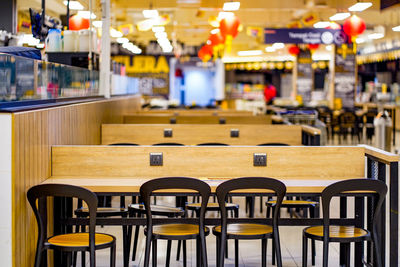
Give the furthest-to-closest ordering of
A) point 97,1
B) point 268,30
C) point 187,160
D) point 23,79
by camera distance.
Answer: point 268,30, point 97,1, point 187,160, point 23,79

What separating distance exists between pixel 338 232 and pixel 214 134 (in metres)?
4.20

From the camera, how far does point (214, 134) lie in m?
8.91

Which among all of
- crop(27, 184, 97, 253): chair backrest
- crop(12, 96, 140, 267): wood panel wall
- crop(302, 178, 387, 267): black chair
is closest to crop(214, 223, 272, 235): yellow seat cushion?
crop(302, 178, 387, 267): black chair

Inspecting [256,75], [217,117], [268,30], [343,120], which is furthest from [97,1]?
[256,75]

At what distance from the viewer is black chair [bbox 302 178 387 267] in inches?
177

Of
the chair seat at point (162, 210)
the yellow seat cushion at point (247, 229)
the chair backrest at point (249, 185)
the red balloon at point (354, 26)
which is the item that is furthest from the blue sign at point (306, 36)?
the chair backrest at point (249, 185)

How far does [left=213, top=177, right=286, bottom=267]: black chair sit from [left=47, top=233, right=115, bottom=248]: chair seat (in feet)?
2.58

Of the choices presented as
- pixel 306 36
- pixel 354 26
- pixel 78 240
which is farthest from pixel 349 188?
pixel 306 36

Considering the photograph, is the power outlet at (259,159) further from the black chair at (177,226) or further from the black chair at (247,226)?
the black chair at (177,226)

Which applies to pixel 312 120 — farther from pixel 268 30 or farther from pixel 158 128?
pixel 158 128

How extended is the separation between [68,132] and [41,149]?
117cm

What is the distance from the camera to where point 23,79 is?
4.81 m

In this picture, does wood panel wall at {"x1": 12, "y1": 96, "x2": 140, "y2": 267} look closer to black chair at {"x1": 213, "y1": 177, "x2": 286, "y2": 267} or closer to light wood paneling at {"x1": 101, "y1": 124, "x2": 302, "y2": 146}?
black chair at {"x1": 213, "y1": 177, "x2": 286, "y2": 267}

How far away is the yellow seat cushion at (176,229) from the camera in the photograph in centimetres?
466
